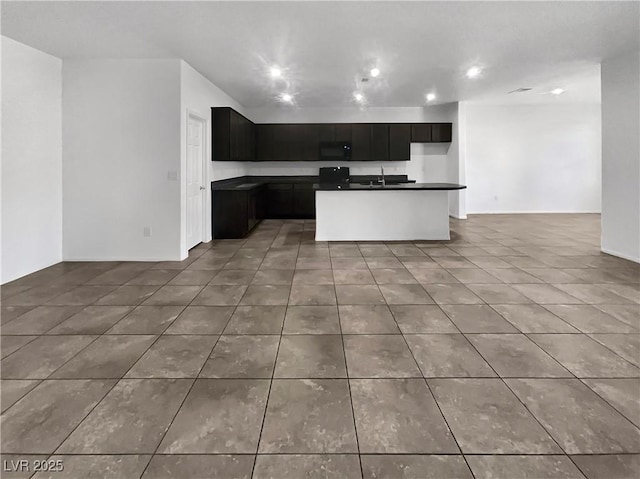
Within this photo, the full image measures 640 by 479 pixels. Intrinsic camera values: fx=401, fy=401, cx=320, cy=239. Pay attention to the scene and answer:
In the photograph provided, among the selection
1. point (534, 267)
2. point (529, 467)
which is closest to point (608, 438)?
point (529, 467)

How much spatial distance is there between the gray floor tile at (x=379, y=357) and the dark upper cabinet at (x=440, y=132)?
24.8ft

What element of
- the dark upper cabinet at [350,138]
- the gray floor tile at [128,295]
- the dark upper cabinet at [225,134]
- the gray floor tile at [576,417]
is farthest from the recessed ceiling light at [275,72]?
the gray floor tile at [576,417]

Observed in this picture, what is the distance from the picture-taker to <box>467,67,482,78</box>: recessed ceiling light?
591cm

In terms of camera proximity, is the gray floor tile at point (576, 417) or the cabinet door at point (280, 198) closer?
the gray floor tile at point (576, 417)

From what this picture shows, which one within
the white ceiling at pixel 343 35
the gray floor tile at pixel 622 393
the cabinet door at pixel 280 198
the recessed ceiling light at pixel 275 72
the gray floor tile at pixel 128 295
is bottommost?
the gray floor tile at pixel 622 393

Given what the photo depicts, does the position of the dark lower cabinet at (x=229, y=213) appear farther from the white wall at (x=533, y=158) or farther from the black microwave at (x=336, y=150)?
the white wall at (x=533, y=158)

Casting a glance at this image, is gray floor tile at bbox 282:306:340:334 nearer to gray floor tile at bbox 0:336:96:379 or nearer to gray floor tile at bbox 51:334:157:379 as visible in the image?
gray floor tile at bbox 51:334:157:379

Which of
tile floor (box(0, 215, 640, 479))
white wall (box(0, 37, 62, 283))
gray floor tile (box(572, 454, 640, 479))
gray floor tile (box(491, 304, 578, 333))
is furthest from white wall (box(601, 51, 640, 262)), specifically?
white wall (box(0, 37, 62, 283))

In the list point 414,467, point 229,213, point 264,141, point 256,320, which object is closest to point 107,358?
point 256,320

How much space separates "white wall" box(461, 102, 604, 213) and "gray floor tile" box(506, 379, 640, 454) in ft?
28.2

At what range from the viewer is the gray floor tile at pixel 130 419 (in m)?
1.69

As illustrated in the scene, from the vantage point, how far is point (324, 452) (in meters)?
1.64

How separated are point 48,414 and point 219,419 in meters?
0.83

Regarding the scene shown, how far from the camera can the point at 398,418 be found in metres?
1.87
